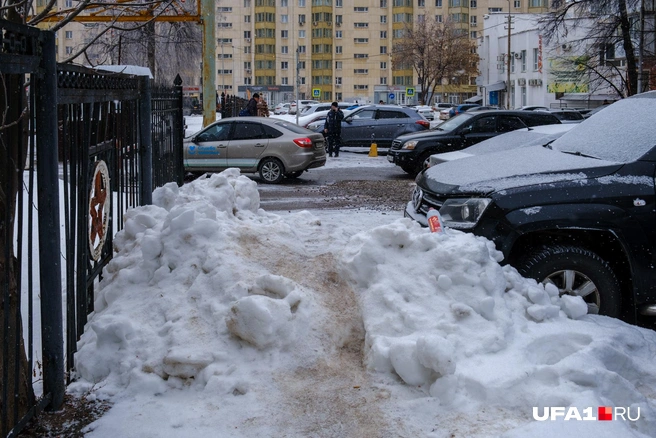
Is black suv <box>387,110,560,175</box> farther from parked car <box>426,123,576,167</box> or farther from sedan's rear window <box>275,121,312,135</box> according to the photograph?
parked car <box>426,123,576,167</box>

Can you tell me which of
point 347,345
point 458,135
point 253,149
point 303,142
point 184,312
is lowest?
point 347,345

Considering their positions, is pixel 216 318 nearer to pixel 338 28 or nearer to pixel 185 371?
pixel 185 371

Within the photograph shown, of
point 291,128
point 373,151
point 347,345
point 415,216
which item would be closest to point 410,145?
point 291,128

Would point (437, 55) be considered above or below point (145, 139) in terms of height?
above

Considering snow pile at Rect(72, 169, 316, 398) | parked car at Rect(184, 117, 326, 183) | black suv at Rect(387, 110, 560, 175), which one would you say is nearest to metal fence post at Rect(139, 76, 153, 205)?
snow pile at Rect(72, 169, 316, 398)

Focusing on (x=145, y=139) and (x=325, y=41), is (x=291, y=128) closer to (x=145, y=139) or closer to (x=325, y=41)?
(x=145, y=139)

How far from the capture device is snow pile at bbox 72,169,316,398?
459cm

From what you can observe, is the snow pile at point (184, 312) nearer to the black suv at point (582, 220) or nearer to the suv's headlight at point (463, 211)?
the suv's headlight at point (463, 211)

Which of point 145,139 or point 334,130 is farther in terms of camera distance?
point 334,130

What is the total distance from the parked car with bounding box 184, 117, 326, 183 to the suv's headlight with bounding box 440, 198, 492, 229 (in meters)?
11.4

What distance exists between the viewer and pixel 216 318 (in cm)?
493

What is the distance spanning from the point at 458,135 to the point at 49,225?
15322 mm

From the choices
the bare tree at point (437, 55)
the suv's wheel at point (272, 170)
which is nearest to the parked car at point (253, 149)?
the suv's wheel at point (272, 170)

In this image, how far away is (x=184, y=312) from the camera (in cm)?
501
